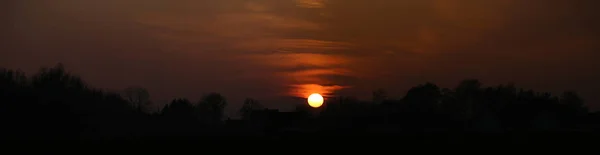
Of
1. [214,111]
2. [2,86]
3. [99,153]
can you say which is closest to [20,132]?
[2,86]

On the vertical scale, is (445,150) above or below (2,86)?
below

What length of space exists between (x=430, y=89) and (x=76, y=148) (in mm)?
61730

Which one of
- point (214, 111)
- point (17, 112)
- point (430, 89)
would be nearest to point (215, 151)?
point (17, 112)

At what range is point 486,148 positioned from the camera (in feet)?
109

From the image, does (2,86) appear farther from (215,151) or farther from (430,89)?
(430,89)

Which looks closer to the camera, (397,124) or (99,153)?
(99,153)

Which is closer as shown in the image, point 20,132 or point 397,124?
point 20,132

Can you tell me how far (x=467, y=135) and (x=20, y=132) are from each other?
25748mm

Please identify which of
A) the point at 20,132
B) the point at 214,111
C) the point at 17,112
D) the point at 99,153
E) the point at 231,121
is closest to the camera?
the point at 99,153

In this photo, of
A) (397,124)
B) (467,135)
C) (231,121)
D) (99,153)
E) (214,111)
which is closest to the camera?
(99,153)

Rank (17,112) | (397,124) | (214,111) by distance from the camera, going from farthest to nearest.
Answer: (214,111)
(397,124)
(17,112)

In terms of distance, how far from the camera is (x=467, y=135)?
3759 centimetres

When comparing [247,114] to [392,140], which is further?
[247,114]

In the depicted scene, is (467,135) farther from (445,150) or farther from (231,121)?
(231,121)
